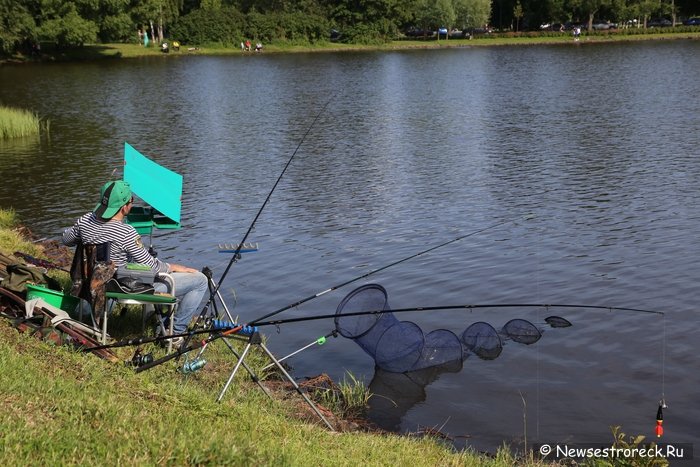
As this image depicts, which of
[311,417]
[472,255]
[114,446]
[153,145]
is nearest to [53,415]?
[114,446]

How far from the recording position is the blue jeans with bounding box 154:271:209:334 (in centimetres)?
887

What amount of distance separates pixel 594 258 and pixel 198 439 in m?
10.7

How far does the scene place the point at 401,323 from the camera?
10.1m

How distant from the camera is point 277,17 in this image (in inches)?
3917

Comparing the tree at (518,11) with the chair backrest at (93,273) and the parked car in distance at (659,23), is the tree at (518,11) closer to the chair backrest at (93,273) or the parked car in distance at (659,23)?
the parked car in distance at (659,23)

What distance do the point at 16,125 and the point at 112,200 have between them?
2503 cm

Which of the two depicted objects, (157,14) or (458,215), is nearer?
(458,215)

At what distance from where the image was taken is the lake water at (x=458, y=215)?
9891 mm

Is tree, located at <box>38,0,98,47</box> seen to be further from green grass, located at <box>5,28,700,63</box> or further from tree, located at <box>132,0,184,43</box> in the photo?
tree, located at <box>132,0,184,43</box>

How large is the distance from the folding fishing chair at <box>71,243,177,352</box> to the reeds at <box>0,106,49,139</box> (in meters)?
24.4

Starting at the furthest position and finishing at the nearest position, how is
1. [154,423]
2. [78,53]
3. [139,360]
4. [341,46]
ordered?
1. [341,46]
2. [78,53]
3. [139,360]
4. [154,423]

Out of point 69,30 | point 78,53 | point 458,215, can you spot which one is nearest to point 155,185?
point 458,215

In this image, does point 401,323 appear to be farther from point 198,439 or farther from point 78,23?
point 78,23

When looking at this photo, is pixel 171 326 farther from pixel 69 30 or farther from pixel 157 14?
pixel 157 14
